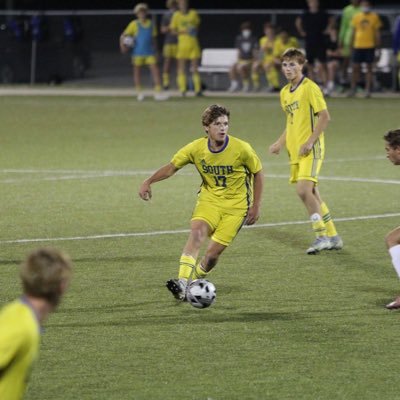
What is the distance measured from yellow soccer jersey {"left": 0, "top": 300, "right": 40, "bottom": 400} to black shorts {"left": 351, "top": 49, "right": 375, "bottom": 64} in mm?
26365

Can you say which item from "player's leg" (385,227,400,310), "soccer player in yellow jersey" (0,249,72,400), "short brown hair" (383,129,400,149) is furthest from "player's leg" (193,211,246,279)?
"soccer player in yellow jersey" (0,249,72,400)

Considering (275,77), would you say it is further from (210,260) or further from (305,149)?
(210,260)

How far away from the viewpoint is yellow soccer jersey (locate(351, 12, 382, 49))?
30203 millimetres

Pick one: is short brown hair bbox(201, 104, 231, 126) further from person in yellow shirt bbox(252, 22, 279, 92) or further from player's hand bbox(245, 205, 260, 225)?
person in yellow shirt bbox(252, 22, 279, 92)

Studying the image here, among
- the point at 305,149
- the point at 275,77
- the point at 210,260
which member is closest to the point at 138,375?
the point at 210,260

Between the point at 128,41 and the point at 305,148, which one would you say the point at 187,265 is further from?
the point at 128,41

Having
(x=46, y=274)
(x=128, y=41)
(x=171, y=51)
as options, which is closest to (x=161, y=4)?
(x=171, y=51)

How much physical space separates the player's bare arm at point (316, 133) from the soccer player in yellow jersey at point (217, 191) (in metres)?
1.92

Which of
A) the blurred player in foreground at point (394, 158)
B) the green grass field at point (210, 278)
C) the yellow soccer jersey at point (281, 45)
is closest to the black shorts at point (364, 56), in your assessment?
the yellow soccer jersey at point (281, 45)

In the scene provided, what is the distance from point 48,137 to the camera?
76.1 ft

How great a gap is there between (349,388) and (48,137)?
54.6 feet

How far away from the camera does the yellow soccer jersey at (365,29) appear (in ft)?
99.1

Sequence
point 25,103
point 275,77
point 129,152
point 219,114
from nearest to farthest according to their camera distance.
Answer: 1. point 219,114
2. point 129,152
3. point 25,103
4. point 275,77

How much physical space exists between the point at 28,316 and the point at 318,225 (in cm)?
756
